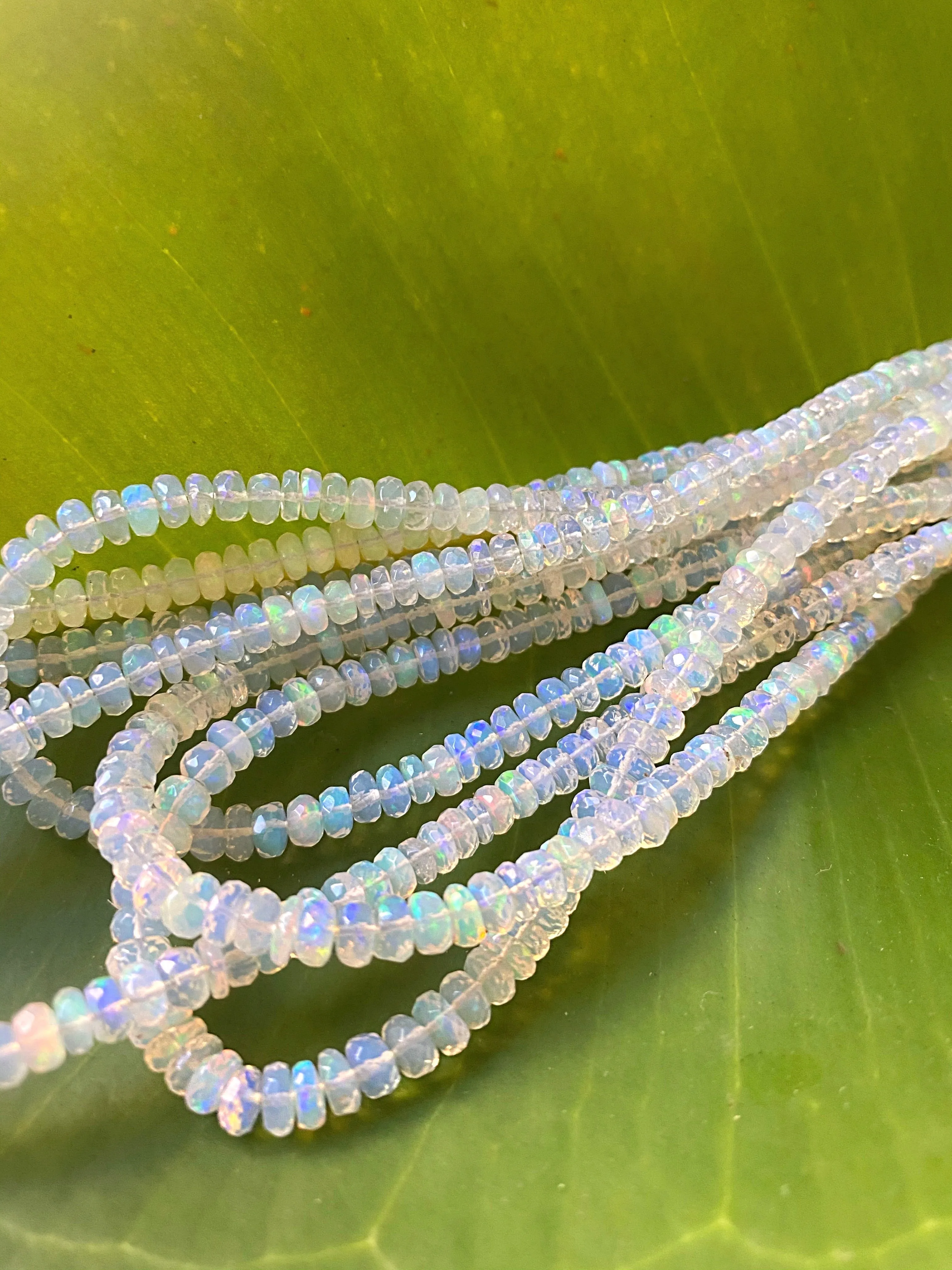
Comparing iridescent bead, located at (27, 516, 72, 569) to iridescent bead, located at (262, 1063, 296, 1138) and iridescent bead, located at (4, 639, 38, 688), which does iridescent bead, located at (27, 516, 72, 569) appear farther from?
iridescent bead, located at (262, 1063, 296, 1138)

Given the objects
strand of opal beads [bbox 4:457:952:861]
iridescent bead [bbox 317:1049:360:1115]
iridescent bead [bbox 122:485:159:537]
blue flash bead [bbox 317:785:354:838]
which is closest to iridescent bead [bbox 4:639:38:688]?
strand of opal beads [bbox 4:457:952:861]

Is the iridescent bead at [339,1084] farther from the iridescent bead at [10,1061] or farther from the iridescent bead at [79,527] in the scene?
the iridescent bead at [79,527]

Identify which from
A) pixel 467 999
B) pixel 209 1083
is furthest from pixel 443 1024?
pixel 209 1083

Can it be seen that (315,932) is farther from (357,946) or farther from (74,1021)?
(74,1021)

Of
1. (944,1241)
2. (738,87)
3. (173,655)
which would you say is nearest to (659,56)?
(738,87)

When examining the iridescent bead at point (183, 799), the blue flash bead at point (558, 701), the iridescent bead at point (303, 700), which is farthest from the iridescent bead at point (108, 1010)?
the blue flash bead at point (558, 701)
